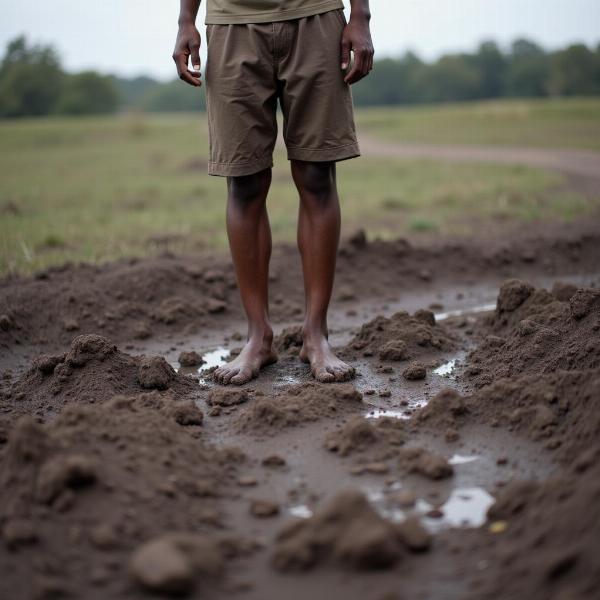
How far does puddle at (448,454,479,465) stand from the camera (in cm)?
251

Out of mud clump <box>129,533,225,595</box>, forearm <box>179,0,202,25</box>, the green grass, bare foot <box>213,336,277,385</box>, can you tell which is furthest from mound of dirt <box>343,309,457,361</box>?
the green grass

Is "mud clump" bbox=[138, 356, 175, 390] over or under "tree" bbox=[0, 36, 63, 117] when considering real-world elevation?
under

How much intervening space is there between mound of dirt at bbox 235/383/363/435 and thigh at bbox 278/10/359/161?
97cm

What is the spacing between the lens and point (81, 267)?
207 inches

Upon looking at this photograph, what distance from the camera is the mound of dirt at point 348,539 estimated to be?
186cm

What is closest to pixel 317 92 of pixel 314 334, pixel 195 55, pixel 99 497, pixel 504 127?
pixel 195 55

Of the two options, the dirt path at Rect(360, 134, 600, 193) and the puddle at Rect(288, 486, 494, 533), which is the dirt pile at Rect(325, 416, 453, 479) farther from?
the dirt path at Rect(360, 134, 600, 193)

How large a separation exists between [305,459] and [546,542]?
2.97 feet

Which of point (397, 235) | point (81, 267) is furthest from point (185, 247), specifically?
point (397, 235)

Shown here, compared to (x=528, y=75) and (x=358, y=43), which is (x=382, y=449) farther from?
(x=528, y=75)

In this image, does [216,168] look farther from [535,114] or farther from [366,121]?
[366,121]

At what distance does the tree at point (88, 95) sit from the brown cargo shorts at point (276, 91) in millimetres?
53801

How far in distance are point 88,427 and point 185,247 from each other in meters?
3.85

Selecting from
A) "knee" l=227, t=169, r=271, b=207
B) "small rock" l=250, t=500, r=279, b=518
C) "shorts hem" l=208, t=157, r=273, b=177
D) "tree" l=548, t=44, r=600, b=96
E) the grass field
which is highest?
"tree" l=548, t=44, r=600, b=96
